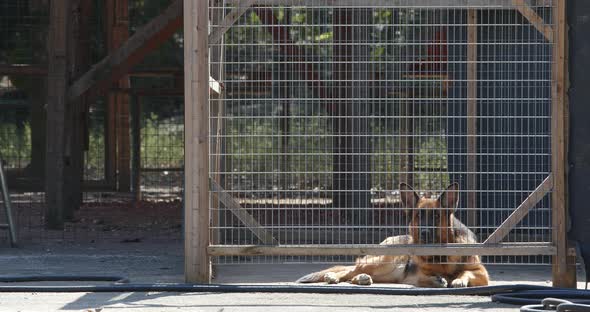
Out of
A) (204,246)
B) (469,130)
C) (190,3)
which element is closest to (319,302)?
(204,246)

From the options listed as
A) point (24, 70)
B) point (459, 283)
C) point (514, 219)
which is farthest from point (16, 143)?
point (514, 219)

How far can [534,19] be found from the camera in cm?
771

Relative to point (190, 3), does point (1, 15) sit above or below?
above

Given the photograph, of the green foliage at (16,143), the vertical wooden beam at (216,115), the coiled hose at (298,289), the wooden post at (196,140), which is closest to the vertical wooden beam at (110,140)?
the green foliage at (16,143)

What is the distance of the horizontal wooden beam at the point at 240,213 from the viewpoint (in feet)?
25.6

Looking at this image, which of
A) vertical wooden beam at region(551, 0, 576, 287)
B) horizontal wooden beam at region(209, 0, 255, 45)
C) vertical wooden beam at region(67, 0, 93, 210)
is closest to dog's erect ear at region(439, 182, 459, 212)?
vertical wooden beam at region(551, 0, 576, 287)

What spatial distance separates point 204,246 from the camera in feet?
25.5

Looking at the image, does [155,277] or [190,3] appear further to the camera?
[155,277]

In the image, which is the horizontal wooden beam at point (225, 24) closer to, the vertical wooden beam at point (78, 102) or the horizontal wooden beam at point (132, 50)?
the horizontal wooden beam at point (132, 50)

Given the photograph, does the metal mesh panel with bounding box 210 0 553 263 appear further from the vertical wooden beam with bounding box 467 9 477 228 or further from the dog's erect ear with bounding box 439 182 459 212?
the dog's erect ear with bounding box 439 182 459 212

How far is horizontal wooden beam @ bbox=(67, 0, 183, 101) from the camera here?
11.5m

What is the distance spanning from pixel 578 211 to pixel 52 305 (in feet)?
12.8

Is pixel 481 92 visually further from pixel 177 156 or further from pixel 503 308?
pixel 177 156

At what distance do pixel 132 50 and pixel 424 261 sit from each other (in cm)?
515
